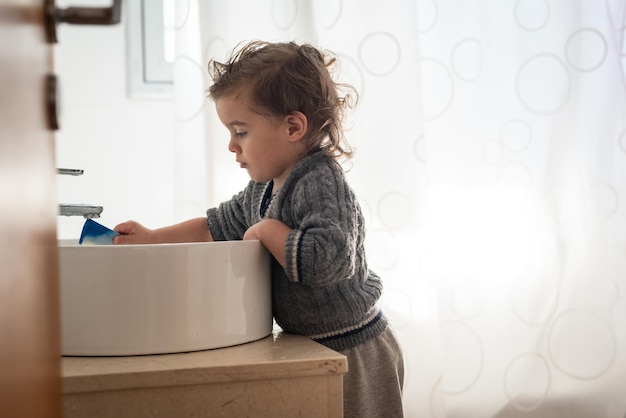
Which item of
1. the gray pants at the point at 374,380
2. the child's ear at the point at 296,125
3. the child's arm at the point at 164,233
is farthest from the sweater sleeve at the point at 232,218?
the gray pants at the point at 374,380

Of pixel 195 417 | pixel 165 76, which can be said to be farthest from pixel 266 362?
pixel 165 76

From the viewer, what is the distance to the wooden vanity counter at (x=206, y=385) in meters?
0.82

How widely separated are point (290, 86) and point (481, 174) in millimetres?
652

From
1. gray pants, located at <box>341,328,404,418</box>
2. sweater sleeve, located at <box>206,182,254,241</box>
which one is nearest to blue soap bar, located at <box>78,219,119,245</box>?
sweater sleeve, located at <box>206,182,254,241</box>

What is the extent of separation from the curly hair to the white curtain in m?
0.32

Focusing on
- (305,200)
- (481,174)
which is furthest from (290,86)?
(481,174)

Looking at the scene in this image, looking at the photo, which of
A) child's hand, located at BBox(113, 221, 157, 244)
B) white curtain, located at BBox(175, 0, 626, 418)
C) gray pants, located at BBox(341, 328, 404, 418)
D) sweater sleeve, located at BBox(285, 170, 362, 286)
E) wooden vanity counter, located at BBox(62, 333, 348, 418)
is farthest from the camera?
white curtain, located at BBox(175, 0, 626, 418)

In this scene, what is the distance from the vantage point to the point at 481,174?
164cm

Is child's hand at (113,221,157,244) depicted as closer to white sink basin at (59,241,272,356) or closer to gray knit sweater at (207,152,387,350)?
gray knit sweater at (207,152,387,350)

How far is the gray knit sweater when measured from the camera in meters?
0.99

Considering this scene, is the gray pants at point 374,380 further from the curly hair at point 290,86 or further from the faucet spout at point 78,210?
the faucet spout at point 78,210

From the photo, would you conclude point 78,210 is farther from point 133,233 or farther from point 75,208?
point 133,233

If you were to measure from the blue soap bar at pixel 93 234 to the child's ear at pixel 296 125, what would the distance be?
1.10 feet

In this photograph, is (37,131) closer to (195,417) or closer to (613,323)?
(195,417)
